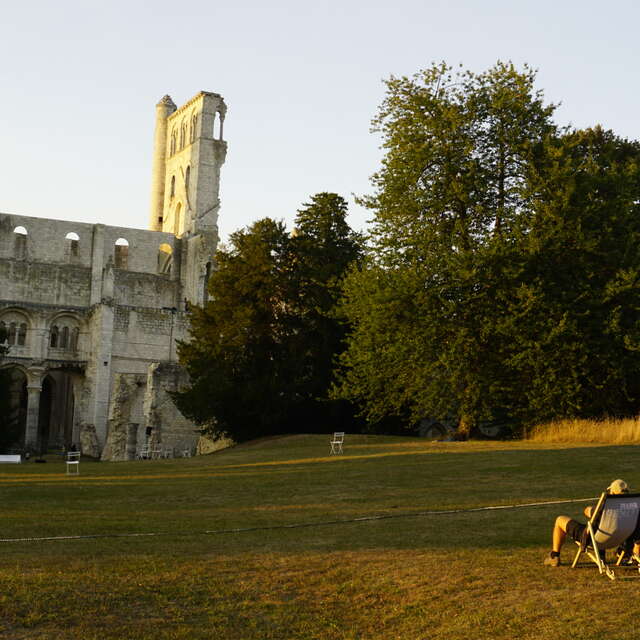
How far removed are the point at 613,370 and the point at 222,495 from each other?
12.4 meters

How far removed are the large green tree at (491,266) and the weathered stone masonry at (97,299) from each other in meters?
24.4

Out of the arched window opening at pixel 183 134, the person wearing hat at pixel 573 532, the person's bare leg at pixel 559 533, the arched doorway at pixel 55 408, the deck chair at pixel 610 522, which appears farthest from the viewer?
the arched window opening at pixel 183 134

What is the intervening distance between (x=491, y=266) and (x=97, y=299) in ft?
138

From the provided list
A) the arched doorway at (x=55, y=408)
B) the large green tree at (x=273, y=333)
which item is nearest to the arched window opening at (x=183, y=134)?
the arched doorway at (x=55, y=408)

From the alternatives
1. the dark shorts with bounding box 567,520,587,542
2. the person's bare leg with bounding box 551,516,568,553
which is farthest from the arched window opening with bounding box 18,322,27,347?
the dark shorts with bounding box 567,520,587,542

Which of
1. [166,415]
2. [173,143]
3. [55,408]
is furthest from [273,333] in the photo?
[173,143]

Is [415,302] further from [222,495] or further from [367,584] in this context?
[367,584]

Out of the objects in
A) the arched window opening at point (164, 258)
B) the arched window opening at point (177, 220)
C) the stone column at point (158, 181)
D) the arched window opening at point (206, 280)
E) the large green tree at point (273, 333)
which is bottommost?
the large green tree at point (273, 333)

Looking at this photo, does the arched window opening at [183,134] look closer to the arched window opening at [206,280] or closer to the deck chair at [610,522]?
the arched window opening at [206,280]

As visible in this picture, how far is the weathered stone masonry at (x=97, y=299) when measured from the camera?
5756 cm

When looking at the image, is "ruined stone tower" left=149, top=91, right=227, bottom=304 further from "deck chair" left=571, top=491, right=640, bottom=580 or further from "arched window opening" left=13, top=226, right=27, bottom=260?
"deck chair" left=571, top=491, right=640, bottom=580

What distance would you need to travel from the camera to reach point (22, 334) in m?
59.4

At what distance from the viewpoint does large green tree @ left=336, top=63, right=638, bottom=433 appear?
24344 millimetres

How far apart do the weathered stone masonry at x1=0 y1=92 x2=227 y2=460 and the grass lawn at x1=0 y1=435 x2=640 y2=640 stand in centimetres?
3354
